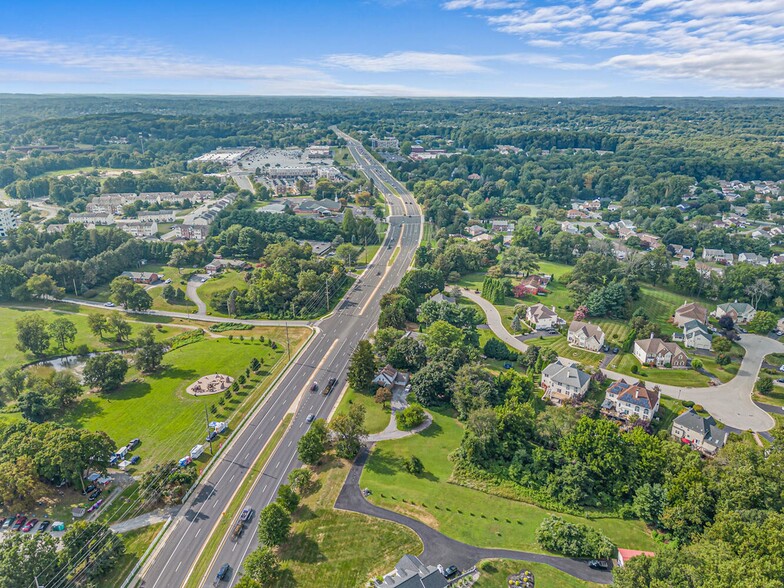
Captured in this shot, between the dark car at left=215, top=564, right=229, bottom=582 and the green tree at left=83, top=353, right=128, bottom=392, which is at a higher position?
the green tree at left=83, top=353, right=128, bottom=392

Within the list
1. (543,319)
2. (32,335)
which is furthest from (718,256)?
(32,335)

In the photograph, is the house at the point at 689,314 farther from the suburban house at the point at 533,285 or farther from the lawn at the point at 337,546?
the lawn at the point at 337,546

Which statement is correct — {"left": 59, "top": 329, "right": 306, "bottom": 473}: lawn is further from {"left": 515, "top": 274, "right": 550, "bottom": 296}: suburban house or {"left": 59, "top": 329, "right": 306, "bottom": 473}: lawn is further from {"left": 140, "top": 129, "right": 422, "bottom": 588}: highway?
{"left": 515, "top": 274, "right": 550, "bottom": 296}: suburban house

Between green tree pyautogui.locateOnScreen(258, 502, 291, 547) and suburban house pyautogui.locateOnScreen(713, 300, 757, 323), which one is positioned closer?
green tree pyautogui.locateOnScreen(258, 502, 291, 547)

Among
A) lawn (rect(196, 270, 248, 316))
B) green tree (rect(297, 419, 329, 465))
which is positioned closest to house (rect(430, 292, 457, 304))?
lawn (rect(196, 270, 248, 316))

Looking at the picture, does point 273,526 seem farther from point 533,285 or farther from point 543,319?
point 533,285

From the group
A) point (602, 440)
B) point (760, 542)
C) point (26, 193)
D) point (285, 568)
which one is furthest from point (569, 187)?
point (26, 193)

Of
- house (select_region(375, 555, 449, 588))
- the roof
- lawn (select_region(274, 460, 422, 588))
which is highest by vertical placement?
the roof
